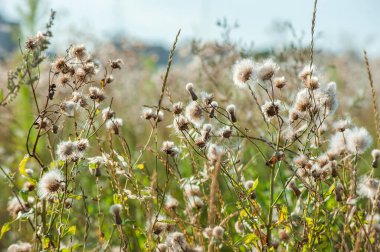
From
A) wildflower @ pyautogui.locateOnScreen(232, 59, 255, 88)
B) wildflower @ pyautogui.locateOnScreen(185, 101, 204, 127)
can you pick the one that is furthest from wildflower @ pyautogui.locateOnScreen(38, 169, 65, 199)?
wildflower @ pyautogui.locateOnScreen(232, 59, 255, 88)

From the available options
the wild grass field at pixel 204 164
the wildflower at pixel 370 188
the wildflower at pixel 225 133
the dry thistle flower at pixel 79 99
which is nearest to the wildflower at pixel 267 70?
the wild grass field at pixel 204 164

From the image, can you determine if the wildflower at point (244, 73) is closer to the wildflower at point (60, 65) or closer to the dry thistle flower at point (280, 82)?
the dry thistle flower at point (280, 82)

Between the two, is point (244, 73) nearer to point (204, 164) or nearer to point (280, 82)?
point (280, 82)

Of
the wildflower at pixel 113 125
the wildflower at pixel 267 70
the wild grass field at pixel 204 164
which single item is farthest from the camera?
the wildflower at pixel 113 125

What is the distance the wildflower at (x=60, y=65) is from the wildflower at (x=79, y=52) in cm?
6

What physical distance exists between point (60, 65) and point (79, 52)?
3.6 inches

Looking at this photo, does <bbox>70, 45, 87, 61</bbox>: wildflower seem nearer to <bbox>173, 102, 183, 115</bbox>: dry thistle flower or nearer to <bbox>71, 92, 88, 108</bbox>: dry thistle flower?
<bbox>71, 92, 88, 108</bbox>: dry thistle flower

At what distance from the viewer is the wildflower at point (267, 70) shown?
155cm

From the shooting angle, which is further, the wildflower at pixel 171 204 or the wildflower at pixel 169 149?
the wildflower at pixel 171 204

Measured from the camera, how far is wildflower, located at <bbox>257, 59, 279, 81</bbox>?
155 cm

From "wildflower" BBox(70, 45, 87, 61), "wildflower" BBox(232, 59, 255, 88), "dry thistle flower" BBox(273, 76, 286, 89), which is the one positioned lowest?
"dry thistle flower" BBox(273, 76, 286, 89)

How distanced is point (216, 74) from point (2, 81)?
2.86 meters

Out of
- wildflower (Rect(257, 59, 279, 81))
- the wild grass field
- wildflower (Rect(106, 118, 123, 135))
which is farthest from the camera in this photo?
wildflower (Rect(106, 118, 123, 135))

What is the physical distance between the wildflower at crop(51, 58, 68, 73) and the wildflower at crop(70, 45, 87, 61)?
2.3 inches
